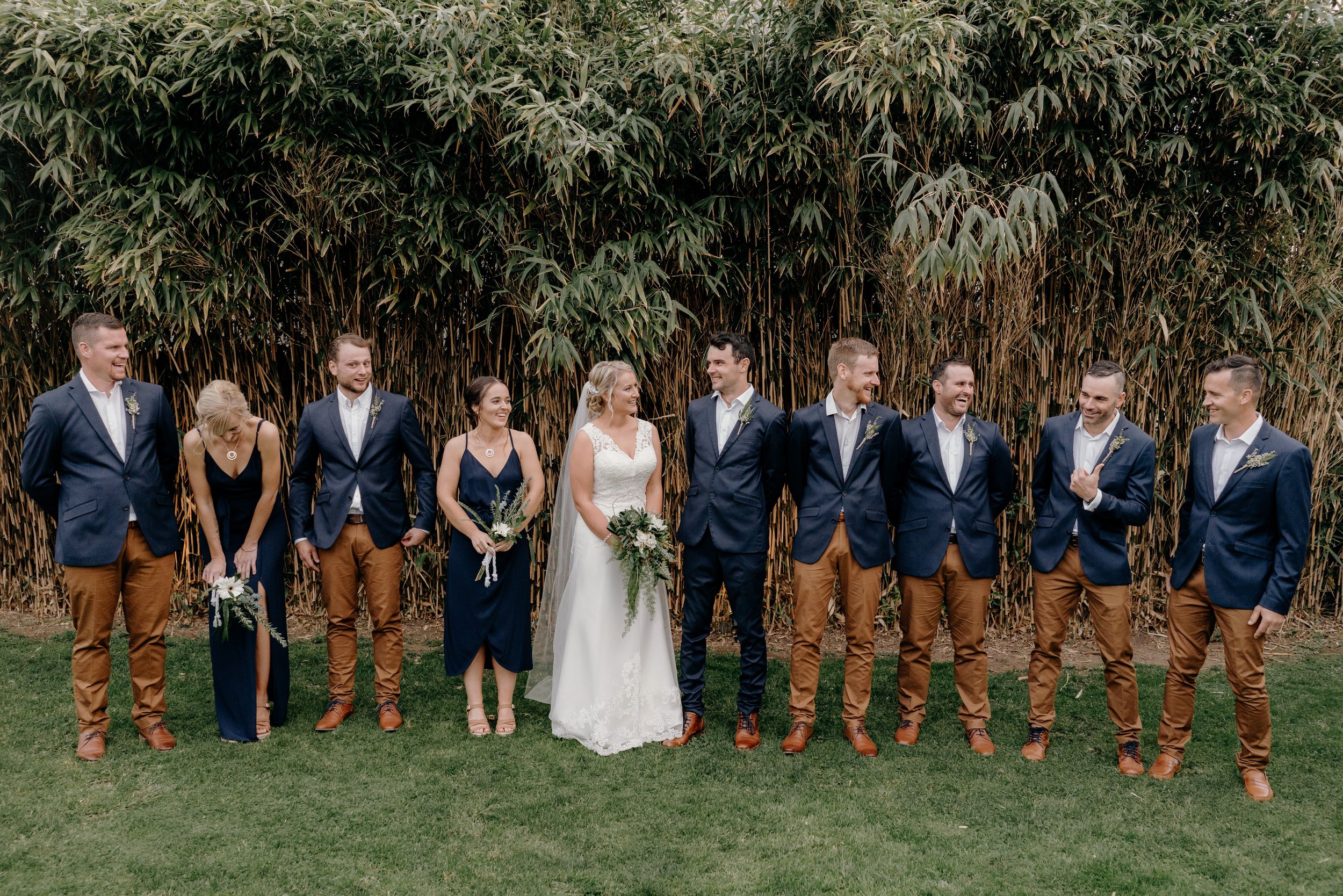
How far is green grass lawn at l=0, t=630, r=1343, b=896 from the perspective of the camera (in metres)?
2.65

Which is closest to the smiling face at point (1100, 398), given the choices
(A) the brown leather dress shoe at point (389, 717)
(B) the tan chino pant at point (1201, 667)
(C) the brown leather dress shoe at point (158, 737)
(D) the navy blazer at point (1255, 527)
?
(D) the navy blazer at point (1255, 527)

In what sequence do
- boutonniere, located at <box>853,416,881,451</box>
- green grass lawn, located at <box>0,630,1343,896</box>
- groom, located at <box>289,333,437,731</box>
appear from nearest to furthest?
1. green grass lawn, located at <box>0,630,1343,896</box>
2. boutonniere, located at <box>853,416,881,451</box>
3. groom, located at <box>289,333,437,731</box>

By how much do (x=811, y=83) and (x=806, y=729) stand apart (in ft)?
9.41

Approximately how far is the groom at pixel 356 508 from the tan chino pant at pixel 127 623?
1.82 ft

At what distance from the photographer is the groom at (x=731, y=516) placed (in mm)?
3535

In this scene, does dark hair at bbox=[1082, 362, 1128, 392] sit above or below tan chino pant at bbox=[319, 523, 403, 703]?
above

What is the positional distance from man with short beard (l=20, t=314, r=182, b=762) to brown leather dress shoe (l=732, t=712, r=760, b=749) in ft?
7.37

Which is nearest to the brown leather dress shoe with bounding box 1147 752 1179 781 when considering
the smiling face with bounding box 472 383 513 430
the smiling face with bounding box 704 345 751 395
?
the smiling face with bounding box 704 345 751 395

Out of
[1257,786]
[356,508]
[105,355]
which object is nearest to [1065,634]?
[1257,786]

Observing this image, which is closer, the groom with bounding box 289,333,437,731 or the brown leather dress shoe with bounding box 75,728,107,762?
the brown leather dress shoe with bounding box 75,728,107,762

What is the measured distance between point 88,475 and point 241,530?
56cm

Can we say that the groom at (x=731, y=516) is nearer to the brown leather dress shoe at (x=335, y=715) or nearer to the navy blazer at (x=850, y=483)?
the navy blazer at (x=850, y=483)

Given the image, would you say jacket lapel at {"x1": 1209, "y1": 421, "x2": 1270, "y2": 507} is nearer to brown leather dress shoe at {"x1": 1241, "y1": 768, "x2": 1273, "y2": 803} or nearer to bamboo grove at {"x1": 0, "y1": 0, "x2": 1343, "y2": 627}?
brown leather dress shoe at {"x1": 1241, "y1": 768, "x2": 1273, "y2": 803}

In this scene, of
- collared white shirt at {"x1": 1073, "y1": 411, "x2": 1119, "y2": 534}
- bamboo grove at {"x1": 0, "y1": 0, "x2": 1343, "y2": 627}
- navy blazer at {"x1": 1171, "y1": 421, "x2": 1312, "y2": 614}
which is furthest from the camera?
bamboo grove at {"x1": 0, "y1": 0, "x2": 1343, "y2": 627}
